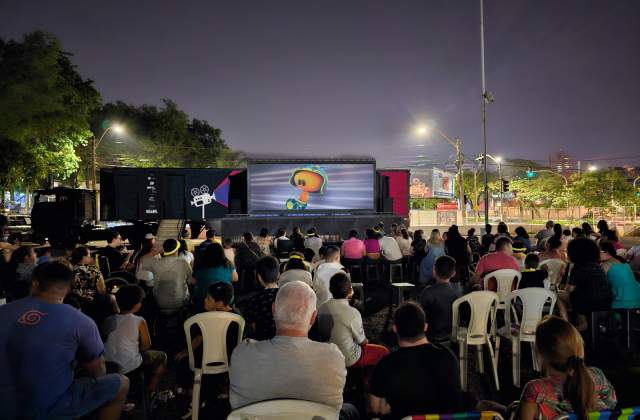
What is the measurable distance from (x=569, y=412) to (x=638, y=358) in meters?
4.37

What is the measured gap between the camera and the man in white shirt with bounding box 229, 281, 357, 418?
234cm

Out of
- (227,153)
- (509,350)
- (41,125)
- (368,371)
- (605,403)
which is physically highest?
(227,153)

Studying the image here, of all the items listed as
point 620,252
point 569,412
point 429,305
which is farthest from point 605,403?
point 620,252

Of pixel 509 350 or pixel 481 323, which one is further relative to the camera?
A: pixel 509 350

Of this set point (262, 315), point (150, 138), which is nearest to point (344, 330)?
point (262, 315)

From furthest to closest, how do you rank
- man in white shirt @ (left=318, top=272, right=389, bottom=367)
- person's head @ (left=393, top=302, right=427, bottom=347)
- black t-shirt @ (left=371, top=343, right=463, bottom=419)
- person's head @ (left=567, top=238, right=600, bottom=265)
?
1. person's head @ (left=567, top=238, right=600, bottom=265)
2. man in white shirt @ (left=318, top=272, right=389, bottom=367)
3. person's head @ (left=393, top=302, right=427, bottom=347)
4. black t-shirt @ (left=371, top=343, right=463, bottom=419)

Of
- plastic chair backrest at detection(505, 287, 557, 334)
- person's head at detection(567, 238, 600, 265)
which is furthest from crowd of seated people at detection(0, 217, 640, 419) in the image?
person's head at detection(567, 238, 600, 265)

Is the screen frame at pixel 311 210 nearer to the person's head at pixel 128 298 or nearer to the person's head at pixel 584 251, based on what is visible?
the person's head at pixel 584 251

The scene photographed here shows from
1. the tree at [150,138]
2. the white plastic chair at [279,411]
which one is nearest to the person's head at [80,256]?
the white plastic chair at [279,411]

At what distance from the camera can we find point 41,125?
1709 centimetres

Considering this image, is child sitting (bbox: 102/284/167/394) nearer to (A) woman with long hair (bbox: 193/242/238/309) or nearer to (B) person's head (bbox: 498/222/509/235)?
(A) woman with long hair (bbox: 193/242/238/309)

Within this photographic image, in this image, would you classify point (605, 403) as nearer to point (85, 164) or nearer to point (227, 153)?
point (85, 164)

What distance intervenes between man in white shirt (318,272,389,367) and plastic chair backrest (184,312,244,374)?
748 mm

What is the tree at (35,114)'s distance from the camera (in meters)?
16.3
